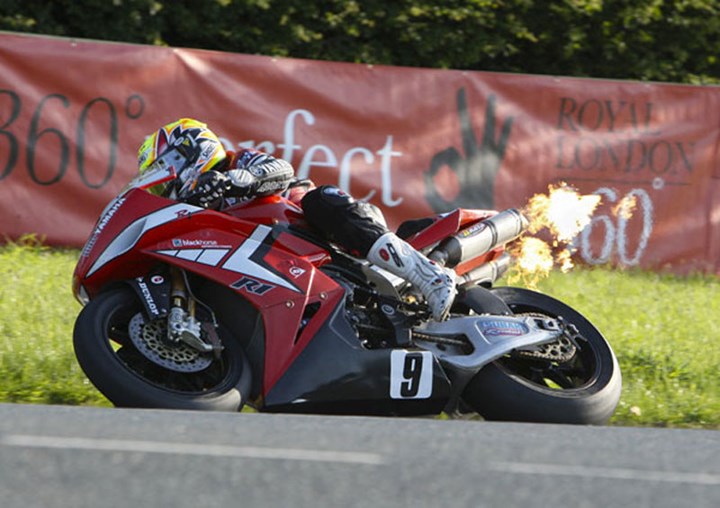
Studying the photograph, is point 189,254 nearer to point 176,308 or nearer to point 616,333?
point 176,308

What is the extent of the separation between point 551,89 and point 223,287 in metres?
6.18

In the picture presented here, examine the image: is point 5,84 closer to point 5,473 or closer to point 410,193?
point 410,193

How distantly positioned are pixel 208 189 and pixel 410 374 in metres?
1.16

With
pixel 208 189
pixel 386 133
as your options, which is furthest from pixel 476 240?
pixel 386 133

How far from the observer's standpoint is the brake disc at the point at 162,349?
504 centimetres

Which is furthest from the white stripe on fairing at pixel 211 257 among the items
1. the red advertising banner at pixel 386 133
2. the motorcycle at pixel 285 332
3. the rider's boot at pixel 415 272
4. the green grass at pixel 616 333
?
the red advertising banner at pixel 386 133

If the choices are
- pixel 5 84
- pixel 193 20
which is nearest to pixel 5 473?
pixel 5 84

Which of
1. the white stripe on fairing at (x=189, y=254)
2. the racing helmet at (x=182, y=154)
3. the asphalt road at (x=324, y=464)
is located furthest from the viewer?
the racing helmet at (x=182, y=154)

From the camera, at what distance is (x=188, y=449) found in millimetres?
3963

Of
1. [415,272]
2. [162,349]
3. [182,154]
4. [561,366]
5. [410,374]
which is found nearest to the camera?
[162,349]

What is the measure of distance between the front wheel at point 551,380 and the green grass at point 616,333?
0.44 m

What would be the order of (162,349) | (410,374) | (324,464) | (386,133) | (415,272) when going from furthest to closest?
1. (386,133)
2. (415,272)
3. (410,374)
4. (162,349)
5. (324,464)

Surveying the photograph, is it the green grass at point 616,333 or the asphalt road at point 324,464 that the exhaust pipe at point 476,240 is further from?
the asphalt road at point 324,464

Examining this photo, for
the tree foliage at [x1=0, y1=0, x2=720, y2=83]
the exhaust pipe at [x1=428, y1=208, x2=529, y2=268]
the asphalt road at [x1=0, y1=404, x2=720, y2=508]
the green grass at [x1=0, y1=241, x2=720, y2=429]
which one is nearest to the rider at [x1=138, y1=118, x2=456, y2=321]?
the exhaust pipe at [x1=428, y1=208, x2=529, y2=268]
